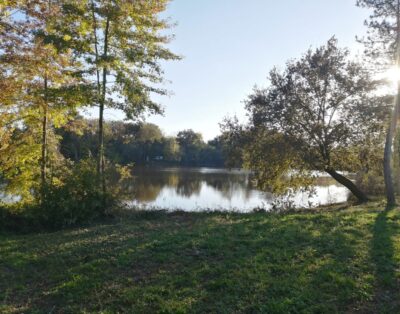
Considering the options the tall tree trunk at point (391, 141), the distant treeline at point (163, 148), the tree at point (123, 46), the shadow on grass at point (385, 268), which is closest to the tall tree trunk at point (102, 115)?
the tree at point (123, 46)

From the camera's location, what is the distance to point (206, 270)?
547cm

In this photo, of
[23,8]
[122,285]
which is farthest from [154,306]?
[23,8]

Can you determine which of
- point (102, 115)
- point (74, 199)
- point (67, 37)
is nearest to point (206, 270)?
point (74, 199)

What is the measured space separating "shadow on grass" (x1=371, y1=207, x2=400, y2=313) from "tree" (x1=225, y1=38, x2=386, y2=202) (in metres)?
7.14

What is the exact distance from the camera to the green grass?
14.8 ft

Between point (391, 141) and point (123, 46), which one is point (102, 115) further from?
point (391, 141)

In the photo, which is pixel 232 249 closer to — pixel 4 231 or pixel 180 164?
pixel 4 231

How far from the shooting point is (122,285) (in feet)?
16.5

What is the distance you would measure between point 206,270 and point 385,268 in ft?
9.65

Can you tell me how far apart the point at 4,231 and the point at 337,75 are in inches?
558

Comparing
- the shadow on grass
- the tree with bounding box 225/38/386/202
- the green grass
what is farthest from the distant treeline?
the shadow on grass

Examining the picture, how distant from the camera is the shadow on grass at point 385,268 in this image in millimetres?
4504

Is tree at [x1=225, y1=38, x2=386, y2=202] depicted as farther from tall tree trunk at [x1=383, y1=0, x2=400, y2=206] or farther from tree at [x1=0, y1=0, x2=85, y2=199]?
tree at [x1=0, y1=0, x2=85, y2=199]

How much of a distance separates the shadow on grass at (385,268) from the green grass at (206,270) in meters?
0.02
